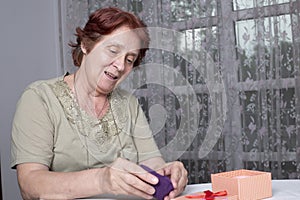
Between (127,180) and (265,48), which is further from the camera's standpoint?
(265,48)

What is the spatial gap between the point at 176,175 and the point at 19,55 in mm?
2149

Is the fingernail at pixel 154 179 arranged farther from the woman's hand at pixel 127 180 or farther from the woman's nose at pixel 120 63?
the woman's nose at pixel 120 63

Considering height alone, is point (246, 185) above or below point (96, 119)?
below

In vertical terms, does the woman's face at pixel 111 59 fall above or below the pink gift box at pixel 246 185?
above

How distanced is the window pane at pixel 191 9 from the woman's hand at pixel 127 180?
195 centimetres

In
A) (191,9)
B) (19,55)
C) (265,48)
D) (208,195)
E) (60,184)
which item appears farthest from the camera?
(19,55)

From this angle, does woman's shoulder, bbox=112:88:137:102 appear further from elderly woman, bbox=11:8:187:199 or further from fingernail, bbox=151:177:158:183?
fingernail, bbox=151:177:158:183

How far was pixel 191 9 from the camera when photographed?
119 inches

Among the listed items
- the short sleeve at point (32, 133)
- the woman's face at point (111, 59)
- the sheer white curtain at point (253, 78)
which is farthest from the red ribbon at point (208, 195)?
the sheer white curtain at point (253, 78)

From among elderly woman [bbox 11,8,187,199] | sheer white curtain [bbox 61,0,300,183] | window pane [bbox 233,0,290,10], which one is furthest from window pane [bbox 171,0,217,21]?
elderly woman [bbox 11,8,187,199]

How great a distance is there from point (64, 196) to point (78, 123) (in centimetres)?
23

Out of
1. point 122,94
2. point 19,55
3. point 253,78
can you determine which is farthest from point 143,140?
point 19,55

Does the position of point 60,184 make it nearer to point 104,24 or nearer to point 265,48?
point 104,24

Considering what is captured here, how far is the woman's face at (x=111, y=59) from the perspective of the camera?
1.17 metres
